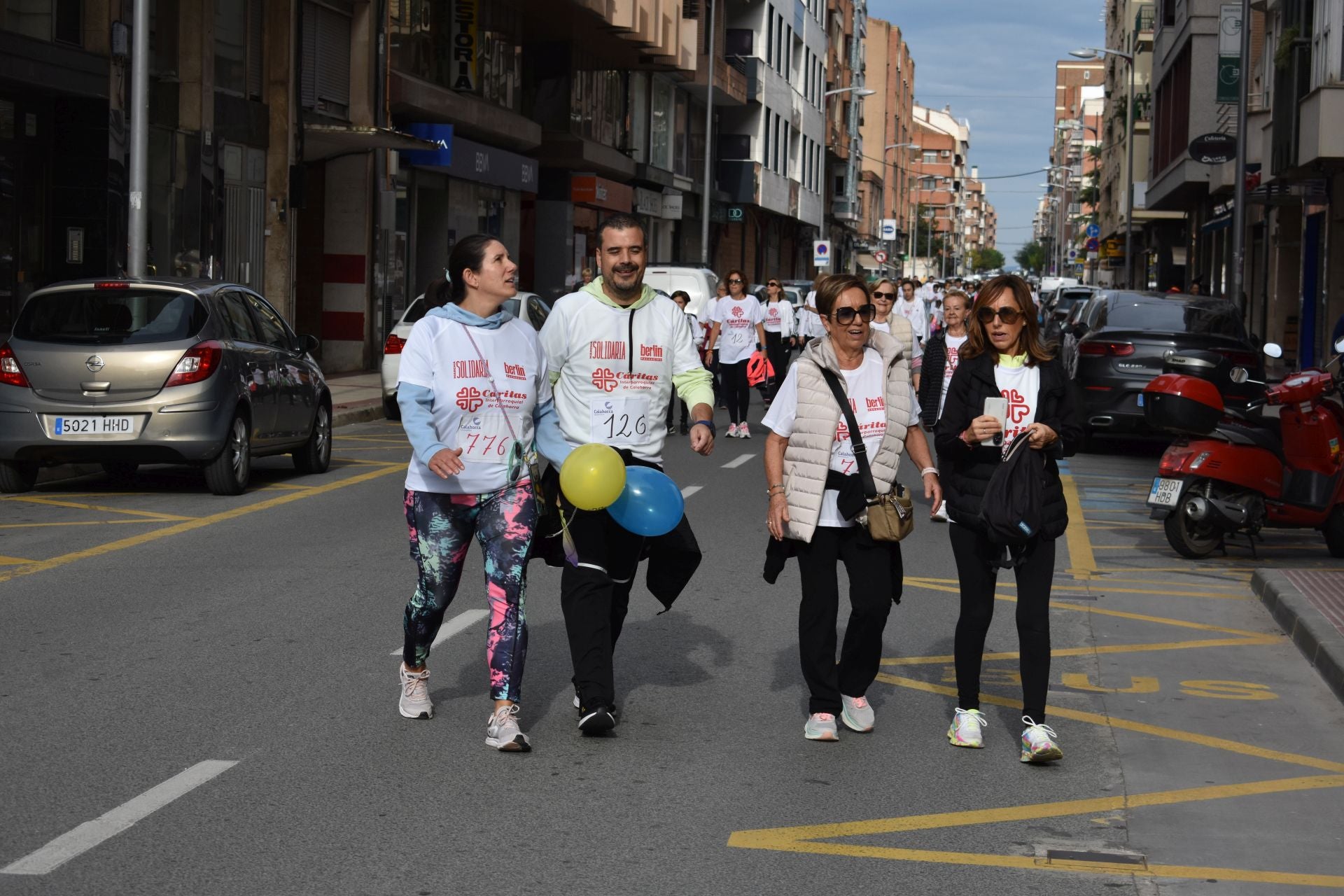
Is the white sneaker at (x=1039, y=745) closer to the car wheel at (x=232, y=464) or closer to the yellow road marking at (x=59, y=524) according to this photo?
the yellow road marking at (x=59, y=524)

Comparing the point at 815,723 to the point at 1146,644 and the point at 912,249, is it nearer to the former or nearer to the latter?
the point at 1146,644

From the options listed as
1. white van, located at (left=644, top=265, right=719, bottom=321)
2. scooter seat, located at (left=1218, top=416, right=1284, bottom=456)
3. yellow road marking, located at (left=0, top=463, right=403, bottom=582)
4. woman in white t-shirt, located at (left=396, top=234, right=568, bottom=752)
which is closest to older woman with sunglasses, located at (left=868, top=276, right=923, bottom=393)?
scooter seat, located at (left=1218, top=416, right=1284, bottom=456)

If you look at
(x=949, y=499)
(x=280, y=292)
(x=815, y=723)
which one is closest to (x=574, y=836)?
(x=815, y=723)

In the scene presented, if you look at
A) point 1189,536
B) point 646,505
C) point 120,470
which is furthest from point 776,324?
point 646,505

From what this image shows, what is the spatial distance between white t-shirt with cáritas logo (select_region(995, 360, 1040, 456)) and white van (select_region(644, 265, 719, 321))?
890 inches

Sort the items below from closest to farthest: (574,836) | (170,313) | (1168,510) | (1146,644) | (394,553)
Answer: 1. (574,836)
2. (1146,644)
3. (394,553)
4. (1168,510)
5. (170,313)

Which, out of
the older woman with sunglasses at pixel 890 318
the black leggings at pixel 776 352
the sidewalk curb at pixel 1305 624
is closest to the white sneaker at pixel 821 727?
the sidewalk curb at pixel 1305 624

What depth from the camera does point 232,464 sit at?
1376cm

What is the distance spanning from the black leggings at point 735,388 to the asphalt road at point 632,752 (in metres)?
9.74

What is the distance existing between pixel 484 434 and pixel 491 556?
425 mm

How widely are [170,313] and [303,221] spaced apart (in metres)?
17.1

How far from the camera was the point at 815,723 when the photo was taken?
6.54 metres

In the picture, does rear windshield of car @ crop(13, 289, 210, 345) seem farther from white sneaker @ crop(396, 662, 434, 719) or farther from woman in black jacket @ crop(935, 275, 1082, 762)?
woman in black jacket @ crop(935, 275, 1082, 762)

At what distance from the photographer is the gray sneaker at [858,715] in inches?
263
